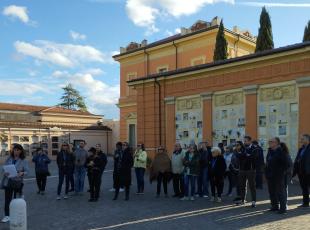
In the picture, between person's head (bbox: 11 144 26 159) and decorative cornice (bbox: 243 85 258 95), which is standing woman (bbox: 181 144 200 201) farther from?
decorative cornice (bbox: 243 85 258 95)

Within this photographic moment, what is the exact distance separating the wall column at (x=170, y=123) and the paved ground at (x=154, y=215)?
27.9 feet

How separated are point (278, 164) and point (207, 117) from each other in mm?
9819

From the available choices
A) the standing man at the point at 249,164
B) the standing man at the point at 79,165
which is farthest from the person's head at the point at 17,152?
the standing man at the point at 249,164

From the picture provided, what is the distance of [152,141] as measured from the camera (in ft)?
73.2

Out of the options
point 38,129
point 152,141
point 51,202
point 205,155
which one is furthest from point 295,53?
point 38,129

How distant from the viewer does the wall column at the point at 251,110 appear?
58.3 feet

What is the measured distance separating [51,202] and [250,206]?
5.80 meters

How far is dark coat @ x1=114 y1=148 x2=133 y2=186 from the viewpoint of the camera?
12852 millimetres

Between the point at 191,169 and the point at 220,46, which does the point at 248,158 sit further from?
the point at 220,46

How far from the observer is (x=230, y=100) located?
1884cm

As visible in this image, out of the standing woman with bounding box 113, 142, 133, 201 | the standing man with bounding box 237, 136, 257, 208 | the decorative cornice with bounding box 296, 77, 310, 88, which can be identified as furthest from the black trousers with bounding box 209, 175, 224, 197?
the decorative cornice with bounding box 296, 77, 310, 88

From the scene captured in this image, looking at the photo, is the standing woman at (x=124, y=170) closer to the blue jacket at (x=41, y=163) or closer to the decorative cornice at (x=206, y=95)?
the blue jacket at (x=41, y=163)

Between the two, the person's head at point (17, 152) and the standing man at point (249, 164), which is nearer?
the person's head at point (17, 152)

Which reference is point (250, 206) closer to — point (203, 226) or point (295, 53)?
point (203, 226)
